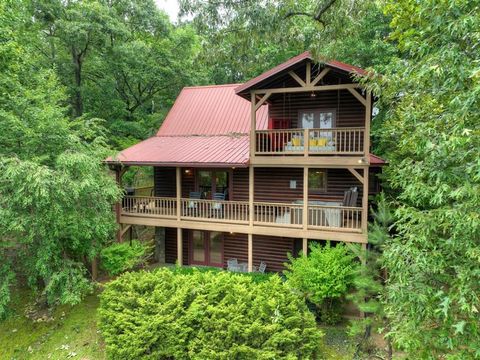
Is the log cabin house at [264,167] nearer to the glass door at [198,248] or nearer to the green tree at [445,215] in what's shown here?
the glass door at [198,248]

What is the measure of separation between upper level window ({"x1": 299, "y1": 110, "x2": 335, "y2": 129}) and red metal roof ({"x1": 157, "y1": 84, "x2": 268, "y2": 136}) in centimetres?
183

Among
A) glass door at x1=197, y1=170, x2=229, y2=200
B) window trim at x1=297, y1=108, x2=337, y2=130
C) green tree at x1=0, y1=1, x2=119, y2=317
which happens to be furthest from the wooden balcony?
window trim at x1=297, y1=108, x2=337, y2=130

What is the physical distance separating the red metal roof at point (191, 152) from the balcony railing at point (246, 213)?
1665mm

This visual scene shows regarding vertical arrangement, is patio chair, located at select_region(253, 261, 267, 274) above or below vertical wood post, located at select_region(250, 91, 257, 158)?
below

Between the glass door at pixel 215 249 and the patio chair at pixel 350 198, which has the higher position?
the patio chair at pixel 350 198

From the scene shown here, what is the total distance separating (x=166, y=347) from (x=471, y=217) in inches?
298

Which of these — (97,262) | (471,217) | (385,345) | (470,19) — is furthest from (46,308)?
(470,19)

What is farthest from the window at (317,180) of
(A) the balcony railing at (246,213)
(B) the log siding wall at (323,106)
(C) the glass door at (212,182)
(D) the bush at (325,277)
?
(C) the glass door at (212,182)

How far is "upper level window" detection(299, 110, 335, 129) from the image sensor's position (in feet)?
44.1

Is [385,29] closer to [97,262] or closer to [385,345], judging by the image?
[385,345]

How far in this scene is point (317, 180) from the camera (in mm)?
13609

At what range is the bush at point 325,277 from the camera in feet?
31.3

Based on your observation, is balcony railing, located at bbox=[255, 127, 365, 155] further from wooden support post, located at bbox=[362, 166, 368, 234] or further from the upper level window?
the upper level window

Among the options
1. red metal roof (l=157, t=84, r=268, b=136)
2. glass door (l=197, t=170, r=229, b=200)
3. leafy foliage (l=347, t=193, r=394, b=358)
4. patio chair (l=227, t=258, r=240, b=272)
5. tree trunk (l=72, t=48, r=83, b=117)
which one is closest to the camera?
leafy foliage (l=347, t=193, r=394, b=358)
